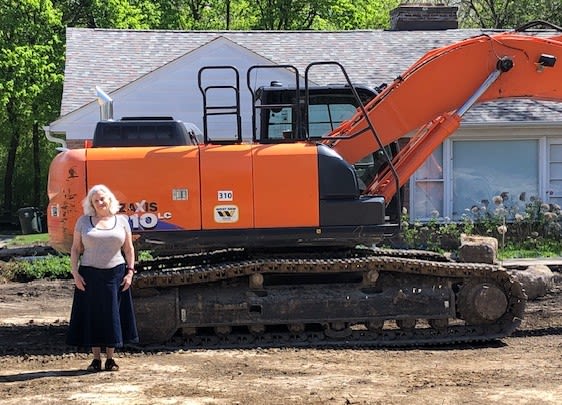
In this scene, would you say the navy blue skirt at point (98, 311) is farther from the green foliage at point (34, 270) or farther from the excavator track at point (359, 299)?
the green foliage at point (34, 270)

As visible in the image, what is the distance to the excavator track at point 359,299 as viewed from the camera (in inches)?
331

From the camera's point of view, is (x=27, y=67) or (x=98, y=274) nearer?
(x=98, y=274)

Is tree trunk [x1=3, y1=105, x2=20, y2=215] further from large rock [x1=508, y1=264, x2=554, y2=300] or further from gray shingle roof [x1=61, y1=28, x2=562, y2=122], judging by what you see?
large rock [x1=508, y1=264, x2=554, y2=300]

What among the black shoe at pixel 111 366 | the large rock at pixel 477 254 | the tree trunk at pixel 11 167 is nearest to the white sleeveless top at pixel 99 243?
the black shoe at pixel 111 366

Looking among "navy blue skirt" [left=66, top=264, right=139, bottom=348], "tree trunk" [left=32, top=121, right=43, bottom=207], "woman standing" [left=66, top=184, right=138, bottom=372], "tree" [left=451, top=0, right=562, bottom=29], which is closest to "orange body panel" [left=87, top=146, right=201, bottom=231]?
"woman standing" [left=66, top=184, right=138, bottom=372]

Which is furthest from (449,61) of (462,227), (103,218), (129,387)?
(462,227)

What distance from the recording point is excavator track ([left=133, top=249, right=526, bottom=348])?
8414 millimetres

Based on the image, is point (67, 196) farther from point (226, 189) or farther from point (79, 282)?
point (226, 189)

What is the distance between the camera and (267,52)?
20875 millimetres

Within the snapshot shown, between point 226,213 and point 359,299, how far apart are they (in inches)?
64.7

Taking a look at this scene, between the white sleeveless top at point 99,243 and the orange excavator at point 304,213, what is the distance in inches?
35.6

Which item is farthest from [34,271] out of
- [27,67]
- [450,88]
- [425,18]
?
[27,67]

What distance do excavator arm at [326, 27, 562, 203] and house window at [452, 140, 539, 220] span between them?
368 inches

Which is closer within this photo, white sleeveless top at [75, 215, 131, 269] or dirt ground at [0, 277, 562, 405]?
dirt ground at [0, 277, 562, 405]
